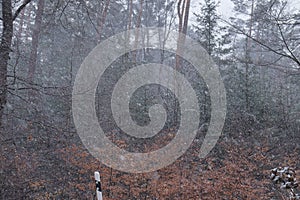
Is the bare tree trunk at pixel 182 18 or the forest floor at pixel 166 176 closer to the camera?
the forest floor at pixel 166 176

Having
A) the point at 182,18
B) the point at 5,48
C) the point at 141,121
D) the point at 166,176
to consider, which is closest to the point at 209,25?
the point at 182,18

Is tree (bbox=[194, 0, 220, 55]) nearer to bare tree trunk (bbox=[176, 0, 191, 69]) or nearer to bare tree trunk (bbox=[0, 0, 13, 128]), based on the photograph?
bare tree trunk (bbox=[176, 0, 191, 69])

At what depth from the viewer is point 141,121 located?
13.5 meters

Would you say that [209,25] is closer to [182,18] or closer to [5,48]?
[182,18]

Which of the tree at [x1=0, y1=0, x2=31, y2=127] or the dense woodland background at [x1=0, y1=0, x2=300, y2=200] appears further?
the dense woodland background at [x1=0, y1=0, x2=300, y2=200]

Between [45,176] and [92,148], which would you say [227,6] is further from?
[45,176]

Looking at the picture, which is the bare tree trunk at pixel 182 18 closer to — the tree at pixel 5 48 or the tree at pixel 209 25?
the tree at pixel 209 25

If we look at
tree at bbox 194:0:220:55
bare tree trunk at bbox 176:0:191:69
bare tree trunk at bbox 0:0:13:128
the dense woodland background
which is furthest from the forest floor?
bare tree trunk at bbox 176:0:191:69

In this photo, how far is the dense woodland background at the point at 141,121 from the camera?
6402mm

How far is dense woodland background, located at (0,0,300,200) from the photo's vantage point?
6.40 m

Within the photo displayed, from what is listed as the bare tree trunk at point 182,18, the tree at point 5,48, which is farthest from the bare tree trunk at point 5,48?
the bare tree trunk at point 182,18

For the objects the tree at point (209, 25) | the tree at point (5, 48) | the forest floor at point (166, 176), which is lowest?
the forest floor at point (166, 176)

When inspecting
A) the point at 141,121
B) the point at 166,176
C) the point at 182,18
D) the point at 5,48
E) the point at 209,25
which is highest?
the point at 182,18

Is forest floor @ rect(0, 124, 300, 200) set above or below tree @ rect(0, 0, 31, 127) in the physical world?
below
